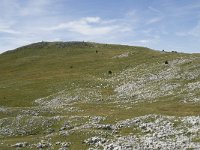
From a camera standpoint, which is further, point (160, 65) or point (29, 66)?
point (29, 66)

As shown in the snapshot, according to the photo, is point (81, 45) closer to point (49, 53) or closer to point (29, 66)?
point (49, 53)

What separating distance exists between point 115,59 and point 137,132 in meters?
83.4

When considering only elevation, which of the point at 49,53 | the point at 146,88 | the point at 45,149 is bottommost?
the point at 45,149

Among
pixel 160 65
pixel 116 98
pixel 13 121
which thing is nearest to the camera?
pixel 13 121

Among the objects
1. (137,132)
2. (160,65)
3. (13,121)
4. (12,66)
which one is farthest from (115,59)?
(137,132)

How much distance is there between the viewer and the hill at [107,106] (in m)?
39.8

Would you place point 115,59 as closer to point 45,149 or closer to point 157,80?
point 157,80

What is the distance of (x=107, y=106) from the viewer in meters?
62.6

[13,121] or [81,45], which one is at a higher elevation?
[81,45]

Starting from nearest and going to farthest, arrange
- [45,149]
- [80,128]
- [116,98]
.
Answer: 1. [45,149]
2. [80,128]
3. [116,98]

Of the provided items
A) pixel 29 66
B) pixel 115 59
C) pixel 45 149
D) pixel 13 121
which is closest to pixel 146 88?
pixel 13 121

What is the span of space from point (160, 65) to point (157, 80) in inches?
566

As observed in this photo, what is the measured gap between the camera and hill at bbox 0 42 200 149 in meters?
39.8

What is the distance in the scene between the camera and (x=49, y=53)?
162000 millimetres
